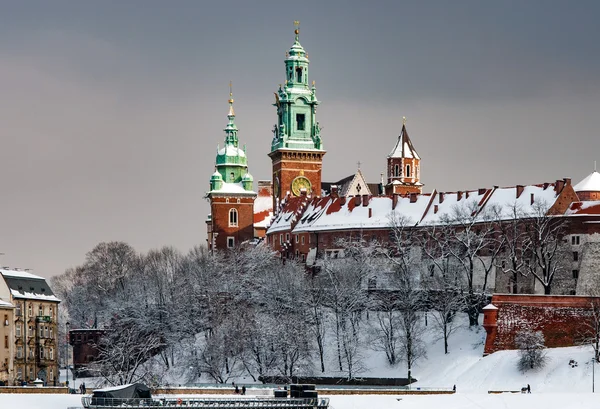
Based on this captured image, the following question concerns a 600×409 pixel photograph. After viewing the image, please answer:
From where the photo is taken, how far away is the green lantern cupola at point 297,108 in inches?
6619

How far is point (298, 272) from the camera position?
14088 cm

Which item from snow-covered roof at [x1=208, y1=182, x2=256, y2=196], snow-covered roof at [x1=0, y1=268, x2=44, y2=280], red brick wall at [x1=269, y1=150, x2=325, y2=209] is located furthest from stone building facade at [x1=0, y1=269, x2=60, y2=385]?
red brick wall at [x1=269, y1=150, x2=325, y2=209]

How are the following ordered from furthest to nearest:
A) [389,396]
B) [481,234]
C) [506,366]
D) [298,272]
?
[298,272], [481,234], [506,366], [389,396]

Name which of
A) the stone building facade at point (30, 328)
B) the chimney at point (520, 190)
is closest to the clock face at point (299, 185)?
the chimney at point (520, 190)

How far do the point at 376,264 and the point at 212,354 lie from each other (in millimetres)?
19714

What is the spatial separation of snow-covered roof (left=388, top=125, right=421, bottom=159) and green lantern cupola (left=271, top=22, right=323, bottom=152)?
22.3m

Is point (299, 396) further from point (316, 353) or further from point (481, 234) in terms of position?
point (481, 234)

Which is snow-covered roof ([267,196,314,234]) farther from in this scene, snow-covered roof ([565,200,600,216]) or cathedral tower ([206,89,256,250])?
snow-covered roof ([565,200,600,216])

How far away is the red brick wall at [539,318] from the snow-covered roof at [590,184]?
30.3 m

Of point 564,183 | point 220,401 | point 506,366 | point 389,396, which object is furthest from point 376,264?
point 220,401

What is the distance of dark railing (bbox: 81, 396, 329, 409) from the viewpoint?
8262cm

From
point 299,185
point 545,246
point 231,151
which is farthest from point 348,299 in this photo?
point 231,151

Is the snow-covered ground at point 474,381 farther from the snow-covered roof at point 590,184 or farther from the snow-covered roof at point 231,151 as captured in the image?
the snow-covered roof at point 231,151

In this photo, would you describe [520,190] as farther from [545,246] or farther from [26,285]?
[26,285]
